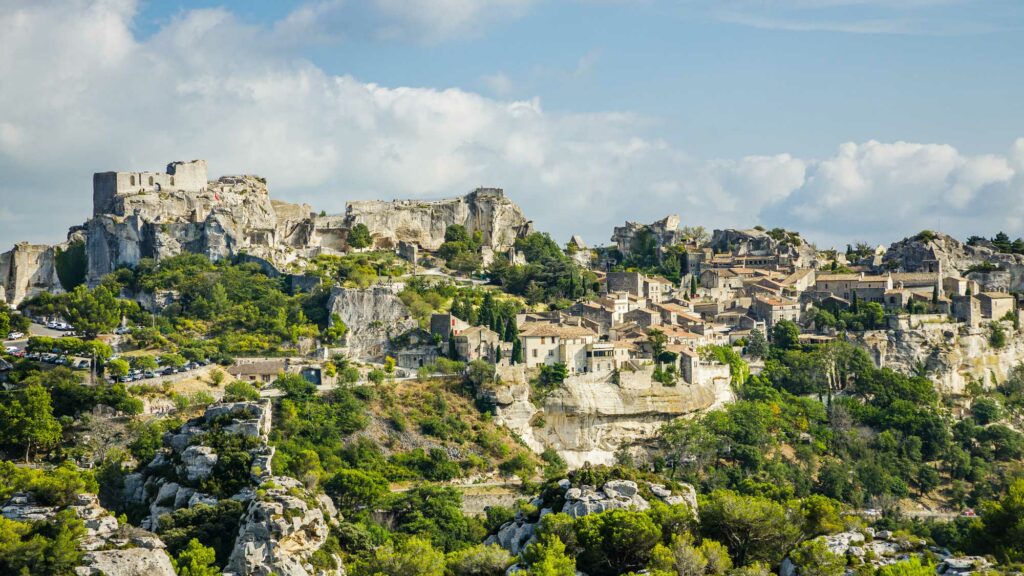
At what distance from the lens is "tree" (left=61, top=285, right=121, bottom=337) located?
197ft

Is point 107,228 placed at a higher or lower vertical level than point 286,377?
higher

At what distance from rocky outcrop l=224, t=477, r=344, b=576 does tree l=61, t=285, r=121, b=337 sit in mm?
23007

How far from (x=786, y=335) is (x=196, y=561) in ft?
139

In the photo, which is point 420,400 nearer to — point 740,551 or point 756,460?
point 756,460

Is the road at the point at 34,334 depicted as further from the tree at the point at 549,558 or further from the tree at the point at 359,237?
the tree at the point at 549,558

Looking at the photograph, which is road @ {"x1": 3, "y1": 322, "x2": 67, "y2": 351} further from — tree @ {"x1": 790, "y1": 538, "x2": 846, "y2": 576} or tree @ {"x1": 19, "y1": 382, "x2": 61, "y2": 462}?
tree @ {"x1": 790, "y1": 538, "x2": 846, "y2": 576}

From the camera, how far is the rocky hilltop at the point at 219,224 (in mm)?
70625

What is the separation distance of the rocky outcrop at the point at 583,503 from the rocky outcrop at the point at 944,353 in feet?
105

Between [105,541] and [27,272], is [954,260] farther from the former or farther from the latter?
[105,541]

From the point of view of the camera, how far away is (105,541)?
35906 millimetres

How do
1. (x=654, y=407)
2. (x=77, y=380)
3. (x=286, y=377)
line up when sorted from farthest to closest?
(x=654, y=407) → (x=286, y=377) → (x=77, y=380)

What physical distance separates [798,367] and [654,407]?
11.1m

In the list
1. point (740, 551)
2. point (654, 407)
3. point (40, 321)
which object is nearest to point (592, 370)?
point (654, 407)

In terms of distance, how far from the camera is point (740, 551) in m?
38.0
